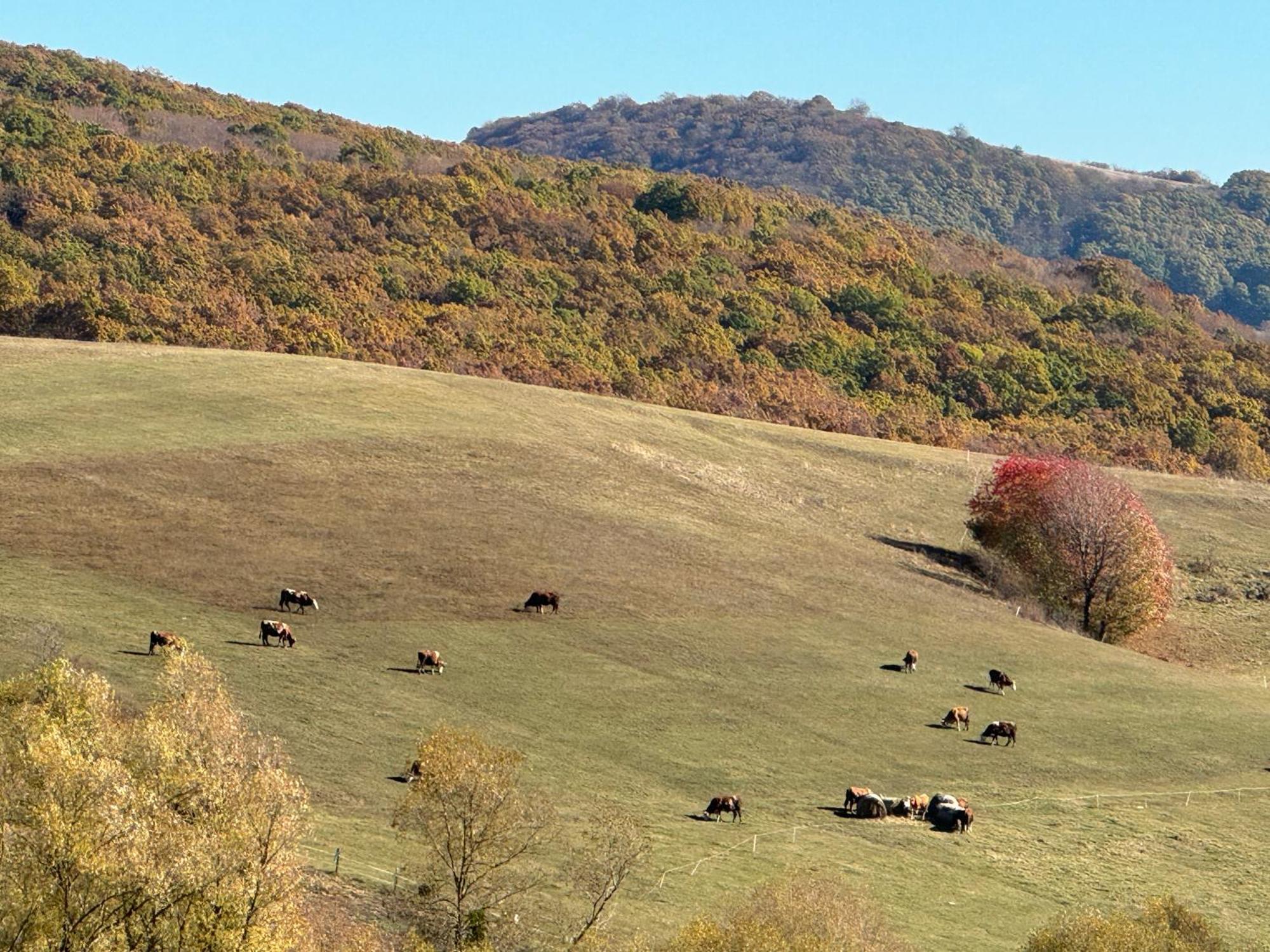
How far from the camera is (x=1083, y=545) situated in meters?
77.3

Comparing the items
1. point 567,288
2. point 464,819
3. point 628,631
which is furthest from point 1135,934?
point 567,288

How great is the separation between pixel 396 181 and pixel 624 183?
93.5 ft

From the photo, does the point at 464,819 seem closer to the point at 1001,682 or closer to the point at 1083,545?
the point at 1001,682

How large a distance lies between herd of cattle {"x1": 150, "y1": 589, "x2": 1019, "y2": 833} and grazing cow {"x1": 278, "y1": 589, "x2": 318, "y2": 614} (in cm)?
2

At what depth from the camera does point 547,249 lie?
146 meters

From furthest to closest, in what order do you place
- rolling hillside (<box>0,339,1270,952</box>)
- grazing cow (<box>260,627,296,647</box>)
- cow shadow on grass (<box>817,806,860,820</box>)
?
grazing cow (<box>260,627,296,647</box>)
cow shadow on grass (<box>817,806,860,820</box>)
rolling hillside (<box>0,339,1270,952</box>)

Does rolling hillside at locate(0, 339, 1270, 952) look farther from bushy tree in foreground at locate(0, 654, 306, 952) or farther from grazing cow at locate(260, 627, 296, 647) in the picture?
bushy tree in foreground at locate(0, 654, 306, 952)

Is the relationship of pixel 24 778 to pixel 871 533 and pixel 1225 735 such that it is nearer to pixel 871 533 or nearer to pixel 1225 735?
pixel 1225 735

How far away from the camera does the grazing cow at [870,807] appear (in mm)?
43625

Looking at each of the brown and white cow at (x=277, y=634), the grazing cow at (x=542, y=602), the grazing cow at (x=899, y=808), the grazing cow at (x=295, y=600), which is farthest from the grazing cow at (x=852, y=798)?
the grazing cow at (x=295, y=600)

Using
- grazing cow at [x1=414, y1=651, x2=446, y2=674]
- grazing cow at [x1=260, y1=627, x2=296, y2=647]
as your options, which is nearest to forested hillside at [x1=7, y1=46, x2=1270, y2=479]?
grazing cow at [x1=260, y1=627, x2=296, y2=647]

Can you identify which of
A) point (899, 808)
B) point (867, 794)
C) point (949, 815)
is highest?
point (867, 794)

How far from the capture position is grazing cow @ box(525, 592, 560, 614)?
5728 cm

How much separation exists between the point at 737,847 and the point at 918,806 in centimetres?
712
